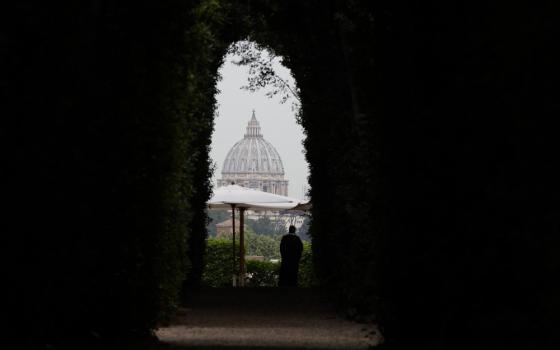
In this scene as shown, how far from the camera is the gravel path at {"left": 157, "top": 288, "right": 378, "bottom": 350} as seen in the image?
13484mm

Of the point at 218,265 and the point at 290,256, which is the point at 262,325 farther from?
the point at 218,265

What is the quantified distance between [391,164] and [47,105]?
3160mm

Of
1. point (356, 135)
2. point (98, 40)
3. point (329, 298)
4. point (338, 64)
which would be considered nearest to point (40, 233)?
point (98, 40)

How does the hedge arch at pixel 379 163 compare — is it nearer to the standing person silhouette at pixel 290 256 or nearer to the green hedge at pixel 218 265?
the standing person silhouette at pixel 290 256

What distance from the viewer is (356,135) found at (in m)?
17.0

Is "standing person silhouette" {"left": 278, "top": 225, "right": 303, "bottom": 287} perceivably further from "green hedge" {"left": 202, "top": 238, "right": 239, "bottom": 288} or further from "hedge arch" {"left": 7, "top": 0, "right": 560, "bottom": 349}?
"hedge arch" {"left": 7, "top": 0, "right": 560, "bottom": 349}

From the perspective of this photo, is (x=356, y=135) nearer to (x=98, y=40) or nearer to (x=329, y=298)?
(x=329, y=298)

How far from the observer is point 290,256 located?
30250 mm

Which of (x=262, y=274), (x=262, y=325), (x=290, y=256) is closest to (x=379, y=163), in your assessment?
(x=262, y=325)

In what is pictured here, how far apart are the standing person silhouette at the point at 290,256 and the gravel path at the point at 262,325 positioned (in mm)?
4980

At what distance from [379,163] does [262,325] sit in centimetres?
652

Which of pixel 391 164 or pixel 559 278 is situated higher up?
pixel 391 164

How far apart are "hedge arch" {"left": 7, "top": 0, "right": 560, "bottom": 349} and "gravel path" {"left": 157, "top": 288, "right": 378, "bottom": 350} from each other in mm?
A: 893

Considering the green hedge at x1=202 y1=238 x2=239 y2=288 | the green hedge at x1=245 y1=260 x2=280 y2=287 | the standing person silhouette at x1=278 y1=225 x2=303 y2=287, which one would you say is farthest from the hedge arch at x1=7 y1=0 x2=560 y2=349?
the green hedge at x1=245 y1=260 x2=280 y2=287
